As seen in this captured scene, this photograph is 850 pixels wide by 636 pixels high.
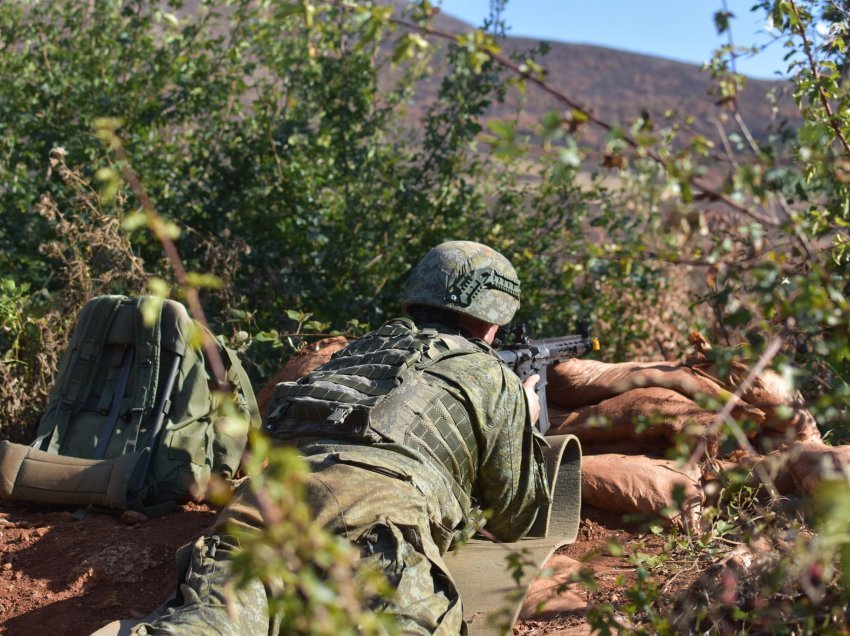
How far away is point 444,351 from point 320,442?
695mm

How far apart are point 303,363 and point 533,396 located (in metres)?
1.46

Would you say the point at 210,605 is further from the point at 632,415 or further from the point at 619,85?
the point at 619,85

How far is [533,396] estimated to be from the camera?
189 inches

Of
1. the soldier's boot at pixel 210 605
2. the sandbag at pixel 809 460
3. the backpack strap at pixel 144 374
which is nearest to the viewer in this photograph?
the soldier's boot at pixel 210 605

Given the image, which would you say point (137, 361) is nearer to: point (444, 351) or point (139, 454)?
point (139, 454)

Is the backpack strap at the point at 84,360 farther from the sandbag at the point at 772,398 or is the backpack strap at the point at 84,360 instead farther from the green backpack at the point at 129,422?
the sandbag at the point at 772,398

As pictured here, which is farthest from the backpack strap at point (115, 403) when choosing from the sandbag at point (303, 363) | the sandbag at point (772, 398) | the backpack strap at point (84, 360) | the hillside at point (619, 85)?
the hillside at point (619, 85)

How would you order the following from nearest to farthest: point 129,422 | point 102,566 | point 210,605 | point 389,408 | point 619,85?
point 210,605 → point 389,408 → point 102,566 → point 129,422 → point 619,85

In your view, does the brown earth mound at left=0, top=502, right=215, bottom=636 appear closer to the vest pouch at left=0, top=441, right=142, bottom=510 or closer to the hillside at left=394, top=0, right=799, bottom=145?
the vest pouch at left=0, top=441, right=142, bottom=510

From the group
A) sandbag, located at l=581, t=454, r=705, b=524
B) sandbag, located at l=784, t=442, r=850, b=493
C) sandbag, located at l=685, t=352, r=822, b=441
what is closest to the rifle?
sandbag, located at l=581, t=454, r=705, b=524

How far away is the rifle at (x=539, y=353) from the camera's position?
5.11 metres

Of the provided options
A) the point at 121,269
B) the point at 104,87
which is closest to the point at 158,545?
the point at 121,269

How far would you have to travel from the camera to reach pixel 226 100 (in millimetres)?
7871

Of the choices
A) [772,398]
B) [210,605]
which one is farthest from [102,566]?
[772,398]
